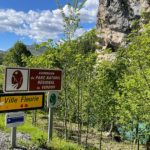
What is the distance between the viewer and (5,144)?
4.39m

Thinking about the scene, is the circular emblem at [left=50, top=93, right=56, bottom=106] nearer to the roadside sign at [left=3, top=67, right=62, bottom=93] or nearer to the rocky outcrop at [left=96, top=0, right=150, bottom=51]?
the roadside sign at [left=3, top=67, right=62, bottom=93]

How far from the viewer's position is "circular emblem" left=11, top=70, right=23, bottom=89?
398 centimetres

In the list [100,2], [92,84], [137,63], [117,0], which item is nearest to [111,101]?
[92,84]

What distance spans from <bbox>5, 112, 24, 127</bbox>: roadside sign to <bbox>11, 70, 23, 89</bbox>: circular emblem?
0.67 metres

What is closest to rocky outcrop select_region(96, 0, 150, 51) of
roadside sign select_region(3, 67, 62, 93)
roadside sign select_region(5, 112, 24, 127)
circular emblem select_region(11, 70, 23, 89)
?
roadside sign select_region(3, 67, 62, 93)

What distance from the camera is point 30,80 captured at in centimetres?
435

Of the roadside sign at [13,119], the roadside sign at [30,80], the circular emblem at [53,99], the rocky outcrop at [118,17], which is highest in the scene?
the rocky outcrop at [118,17]

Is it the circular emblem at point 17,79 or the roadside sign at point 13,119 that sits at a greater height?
the circular emblem at point 17,79

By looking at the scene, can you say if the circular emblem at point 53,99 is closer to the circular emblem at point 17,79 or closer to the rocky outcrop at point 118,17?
the circular emblem at point 17,79

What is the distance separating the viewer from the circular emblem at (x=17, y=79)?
398cm

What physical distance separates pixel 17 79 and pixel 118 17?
4698cm

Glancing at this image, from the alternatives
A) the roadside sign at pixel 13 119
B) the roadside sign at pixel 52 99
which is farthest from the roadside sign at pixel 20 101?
the roadside sign at pixel 52 99

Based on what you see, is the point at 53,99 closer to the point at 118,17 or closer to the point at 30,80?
the point at 30,80

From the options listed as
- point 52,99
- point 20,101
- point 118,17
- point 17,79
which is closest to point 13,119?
point 20,101
